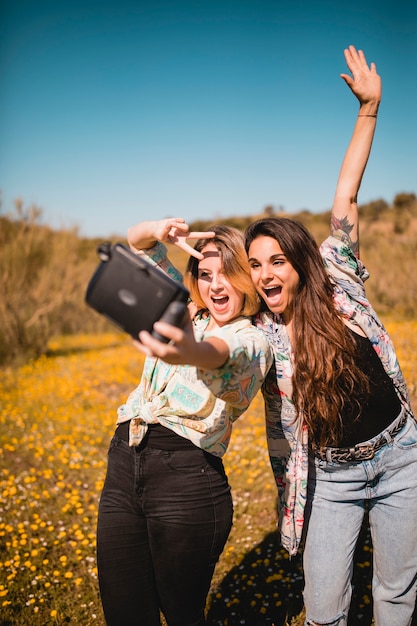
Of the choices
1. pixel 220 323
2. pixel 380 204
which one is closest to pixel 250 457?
pixel 220 323

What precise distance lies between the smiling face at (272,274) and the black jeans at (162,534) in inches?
25.5

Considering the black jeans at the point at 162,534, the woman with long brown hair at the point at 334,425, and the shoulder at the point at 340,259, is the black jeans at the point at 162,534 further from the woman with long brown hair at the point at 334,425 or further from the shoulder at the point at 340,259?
the shoulder at the point at 340,259

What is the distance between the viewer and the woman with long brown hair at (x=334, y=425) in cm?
177

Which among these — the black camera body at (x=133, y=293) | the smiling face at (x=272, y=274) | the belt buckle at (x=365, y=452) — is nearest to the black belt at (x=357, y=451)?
the belt buckle at (x=365, y=452)

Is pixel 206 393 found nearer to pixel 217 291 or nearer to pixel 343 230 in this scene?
pixel 217 291

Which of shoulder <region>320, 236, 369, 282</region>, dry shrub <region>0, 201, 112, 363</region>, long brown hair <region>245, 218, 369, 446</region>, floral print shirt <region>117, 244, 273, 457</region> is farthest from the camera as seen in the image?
dry shrub <region>0, 201, 112, 363</region>

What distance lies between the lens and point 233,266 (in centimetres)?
177

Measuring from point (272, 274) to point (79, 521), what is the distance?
3094 mm

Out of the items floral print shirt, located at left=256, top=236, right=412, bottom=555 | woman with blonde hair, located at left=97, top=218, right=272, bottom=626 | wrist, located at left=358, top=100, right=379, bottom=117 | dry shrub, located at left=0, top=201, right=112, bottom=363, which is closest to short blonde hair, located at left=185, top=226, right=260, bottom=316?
woman with blonde hair, located at left=97, top=218, right=272, bottom=626

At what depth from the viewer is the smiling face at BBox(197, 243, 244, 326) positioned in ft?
5.72

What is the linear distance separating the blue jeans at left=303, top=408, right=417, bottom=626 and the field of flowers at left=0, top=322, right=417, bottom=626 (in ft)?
2.83

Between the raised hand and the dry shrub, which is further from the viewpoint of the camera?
the dry shrub

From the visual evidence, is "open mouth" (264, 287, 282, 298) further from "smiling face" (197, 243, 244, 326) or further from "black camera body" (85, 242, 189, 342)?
"black camera body" (85, 242, 189, 342)

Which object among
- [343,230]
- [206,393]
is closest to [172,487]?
[206,393]
